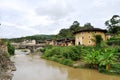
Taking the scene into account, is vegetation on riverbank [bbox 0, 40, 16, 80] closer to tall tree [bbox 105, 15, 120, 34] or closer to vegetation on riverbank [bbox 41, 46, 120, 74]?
vegetation on riverbank [bbox 41, 46, 120, 74]

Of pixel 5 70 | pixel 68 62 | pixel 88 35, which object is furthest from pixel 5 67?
pixel 88 35

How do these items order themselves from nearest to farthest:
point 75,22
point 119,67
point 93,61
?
point 119,67, point 93,61, point 75,22

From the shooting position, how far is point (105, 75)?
28547 mm

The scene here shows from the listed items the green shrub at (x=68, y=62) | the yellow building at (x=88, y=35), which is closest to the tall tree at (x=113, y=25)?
the yellow building at (x=88, y=35)

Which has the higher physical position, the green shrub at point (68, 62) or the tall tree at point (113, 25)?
the tall tree at point (113, 25)

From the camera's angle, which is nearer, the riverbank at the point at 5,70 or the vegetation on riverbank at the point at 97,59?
the riverbank at the point at 5,70

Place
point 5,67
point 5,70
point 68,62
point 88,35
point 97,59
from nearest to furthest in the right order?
point 5,70
point 5,67
point 97,59
point 68,62
point 88,35

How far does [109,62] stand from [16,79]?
12.6 meters

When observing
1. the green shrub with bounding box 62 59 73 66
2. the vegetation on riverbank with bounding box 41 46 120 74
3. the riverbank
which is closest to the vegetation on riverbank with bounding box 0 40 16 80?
the riverbank

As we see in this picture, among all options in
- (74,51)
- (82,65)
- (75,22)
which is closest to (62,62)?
(74,51)

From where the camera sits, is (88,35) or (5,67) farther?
(88,35)

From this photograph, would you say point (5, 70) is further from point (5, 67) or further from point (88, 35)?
point (88, 35)

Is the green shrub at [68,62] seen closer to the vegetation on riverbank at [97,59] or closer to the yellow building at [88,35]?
the vegetation on riverbank at [97,59]

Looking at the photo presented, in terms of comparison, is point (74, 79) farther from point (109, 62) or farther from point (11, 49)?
point (11, 49)
